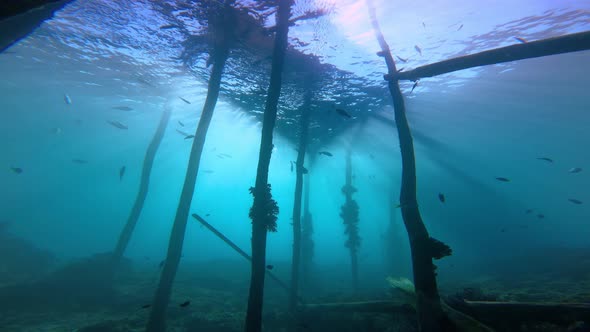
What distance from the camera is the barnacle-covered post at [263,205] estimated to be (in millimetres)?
5957

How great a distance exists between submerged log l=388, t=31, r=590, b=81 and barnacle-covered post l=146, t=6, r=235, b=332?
8292 millimetres

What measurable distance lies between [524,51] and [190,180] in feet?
34.5

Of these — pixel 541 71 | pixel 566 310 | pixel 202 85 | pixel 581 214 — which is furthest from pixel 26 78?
pixel 581 214

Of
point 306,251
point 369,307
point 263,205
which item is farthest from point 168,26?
point 306,251

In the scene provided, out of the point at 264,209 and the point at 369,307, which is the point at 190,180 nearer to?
the point at 264,209

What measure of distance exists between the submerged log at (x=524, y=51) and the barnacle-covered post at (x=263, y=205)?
15.1 feet

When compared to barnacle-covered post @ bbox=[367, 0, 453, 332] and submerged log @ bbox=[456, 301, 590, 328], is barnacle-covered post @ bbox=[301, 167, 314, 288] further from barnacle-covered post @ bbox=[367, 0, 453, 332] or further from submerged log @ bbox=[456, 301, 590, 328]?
barnacle-covered post @ bbox=[367, 0, 453, 332]

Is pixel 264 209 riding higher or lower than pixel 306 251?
higher

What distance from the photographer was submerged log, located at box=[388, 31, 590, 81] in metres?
4.53

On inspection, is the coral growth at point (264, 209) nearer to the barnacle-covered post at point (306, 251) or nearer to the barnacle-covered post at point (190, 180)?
the barnacle-covered post at point (190, 180)

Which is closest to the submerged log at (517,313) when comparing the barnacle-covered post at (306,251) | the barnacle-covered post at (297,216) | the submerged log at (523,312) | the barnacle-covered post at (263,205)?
the submerged log at (523,312)

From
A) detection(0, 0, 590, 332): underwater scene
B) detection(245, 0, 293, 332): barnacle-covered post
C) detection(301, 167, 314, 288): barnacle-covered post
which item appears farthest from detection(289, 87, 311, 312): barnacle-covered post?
detection(245, 0, 293, 332): barnacle-covered post

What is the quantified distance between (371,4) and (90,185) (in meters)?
160

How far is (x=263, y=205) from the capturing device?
678cm
